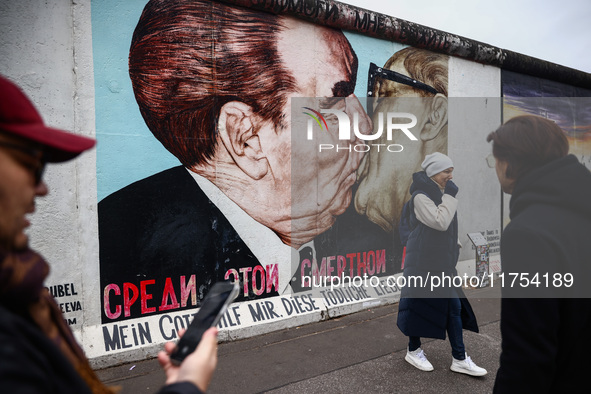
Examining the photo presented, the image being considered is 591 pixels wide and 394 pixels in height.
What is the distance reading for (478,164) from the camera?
7363mm

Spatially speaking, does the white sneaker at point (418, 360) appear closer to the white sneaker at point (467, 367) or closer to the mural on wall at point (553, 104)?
the white sneaker at point (467, 367)

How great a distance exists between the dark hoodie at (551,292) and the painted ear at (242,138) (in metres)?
3.64

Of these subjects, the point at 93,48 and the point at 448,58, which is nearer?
the point at 93,48

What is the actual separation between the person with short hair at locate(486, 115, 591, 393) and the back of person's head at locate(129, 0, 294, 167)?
366 centimetres

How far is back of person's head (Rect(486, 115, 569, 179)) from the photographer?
167cm

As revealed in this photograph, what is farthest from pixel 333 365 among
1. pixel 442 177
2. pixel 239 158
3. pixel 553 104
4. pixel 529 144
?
pixel 553 104

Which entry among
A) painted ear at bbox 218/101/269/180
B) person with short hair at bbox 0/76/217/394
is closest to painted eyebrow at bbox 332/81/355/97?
painted ear at bbox 218/101/269/180

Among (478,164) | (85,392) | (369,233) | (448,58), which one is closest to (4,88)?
(85,392)

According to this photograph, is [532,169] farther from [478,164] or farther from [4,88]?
[478,164]

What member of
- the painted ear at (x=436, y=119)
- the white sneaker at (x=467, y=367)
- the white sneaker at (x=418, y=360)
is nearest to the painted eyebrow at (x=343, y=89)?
the painted ear at (x=436, y=119)

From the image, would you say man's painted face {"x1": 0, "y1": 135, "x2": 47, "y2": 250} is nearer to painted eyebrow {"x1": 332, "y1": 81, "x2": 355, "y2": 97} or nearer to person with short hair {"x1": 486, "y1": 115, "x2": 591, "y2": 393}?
person with short hair {"x1": 486, "y1": 115, "x2": 591, "y2": 393}

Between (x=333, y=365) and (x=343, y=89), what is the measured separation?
3.75 metres

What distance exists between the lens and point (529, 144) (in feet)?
5.58

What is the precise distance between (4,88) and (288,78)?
4.60 metres
